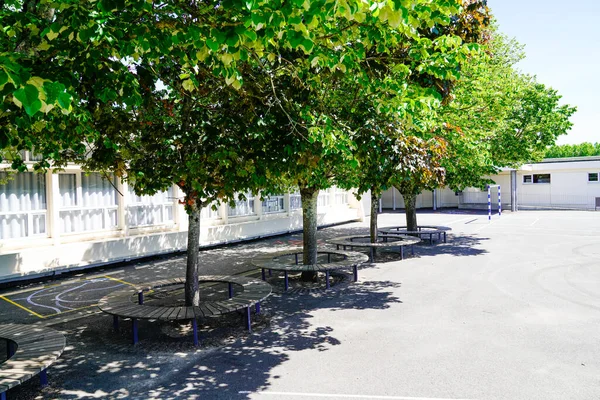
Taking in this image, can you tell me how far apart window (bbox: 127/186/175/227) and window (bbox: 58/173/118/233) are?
2.04 feet

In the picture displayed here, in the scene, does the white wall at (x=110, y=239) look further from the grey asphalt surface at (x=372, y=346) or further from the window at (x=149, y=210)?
the grey asphalt surface at (x=372, y=346)

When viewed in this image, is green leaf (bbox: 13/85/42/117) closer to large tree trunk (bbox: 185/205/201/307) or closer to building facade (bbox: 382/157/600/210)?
large tree trunk (bbox: 185/205/201/307)

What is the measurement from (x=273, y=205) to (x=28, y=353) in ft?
60.3

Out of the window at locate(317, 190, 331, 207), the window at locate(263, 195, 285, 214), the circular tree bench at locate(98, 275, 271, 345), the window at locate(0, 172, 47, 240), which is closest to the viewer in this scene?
the circular tree bench at locate(98, 275, 271, 345)

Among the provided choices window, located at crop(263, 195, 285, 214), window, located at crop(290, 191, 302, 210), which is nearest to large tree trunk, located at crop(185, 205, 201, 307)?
window, located at crop(263, 195, 285, 214)

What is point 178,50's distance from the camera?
18.0 feet

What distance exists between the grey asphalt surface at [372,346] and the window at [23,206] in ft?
7.12

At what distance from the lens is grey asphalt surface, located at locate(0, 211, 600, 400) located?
563cm

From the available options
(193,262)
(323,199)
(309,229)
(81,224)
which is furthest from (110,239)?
(323,199)

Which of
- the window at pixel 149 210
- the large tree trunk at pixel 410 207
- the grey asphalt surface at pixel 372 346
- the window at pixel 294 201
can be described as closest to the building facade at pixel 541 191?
the window at pixel 294 201

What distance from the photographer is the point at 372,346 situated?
23.0ft

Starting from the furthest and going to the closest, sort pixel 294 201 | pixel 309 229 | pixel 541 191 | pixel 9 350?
pixel 541 191 < pixel 294 201 < pixel 309 229 < pixel 9 350

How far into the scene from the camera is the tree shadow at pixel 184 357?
5711 millimetres

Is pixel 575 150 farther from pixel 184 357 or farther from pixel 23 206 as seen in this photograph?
pixel 184 357
